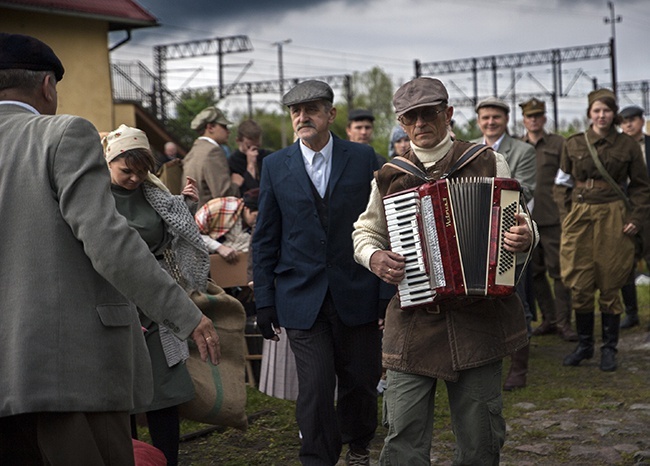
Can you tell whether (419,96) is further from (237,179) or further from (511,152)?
(237,179)

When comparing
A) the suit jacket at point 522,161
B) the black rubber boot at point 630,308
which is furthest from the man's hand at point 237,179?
the black rubber boot at point 630,308

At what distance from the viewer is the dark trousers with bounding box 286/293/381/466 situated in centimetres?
557

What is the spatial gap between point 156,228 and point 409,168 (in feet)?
5.33

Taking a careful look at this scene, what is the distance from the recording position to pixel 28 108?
355 cm

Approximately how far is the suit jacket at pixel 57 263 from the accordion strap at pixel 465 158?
5.86 ft

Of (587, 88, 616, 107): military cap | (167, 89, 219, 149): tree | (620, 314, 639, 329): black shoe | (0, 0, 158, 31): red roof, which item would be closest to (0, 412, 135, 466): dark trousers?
(587, 88, 616, 107): military cap

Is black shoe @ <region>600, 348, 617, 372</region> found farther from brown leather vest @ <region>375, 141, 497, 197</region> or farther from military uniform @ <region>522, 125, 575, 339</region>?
brown leather vest @ <region>375, 141, 497, 197</region>

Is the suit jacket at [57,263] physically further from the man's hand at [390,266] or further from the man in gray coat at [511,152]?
the man in gray coat at [511,152]

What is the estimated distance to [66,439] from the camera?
11.2ft

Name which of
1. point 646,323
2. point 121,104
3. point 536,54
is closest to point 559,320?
point 646,323

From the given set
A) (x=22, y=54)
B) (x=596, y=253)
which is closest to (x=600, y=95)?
(x=596, y=253)

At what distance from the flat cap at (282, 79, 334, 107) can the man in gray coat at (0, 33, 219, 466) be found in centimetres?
245

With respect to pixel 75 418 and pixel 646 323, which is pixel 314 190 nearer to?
pixel 75 418

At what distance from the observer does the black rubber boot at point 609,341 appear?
9141mm
